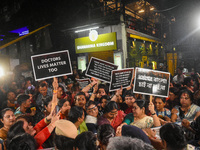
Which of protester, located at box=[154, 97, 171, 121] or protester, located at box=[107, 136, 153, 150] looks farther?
protester, located at box=[154, 97, 171, 121]

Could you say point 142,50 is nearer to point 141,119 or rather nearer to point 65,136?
point 141,119

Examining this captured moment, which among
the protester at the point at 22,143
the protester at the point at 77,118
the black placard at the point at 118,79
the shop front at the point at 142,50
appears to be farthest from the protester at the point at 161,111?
the shop front at the point at 142,50

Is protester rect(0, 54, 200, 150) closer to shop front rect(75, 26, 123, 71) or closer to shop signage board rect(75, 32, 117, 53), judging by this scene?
shop front rect(75, 26, 123, 71)

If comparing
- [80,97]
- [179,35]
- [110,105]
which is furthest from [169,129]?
[179,35]

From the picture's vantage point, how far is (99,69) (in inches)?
211

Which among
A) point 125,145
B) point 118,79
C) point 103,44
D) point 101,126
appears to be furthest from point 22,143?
point 103,44

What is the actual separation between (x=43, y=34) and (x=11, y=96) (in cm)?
820

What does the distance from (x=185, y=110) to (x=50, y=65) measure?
3679 millimetres

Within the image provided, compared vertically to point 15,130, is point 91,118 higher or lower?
lower

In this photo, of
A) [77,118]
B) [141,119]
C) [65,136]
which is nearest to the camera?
[65,136]

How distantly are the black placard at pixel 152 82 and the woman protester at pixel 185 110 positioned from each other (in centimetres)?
48

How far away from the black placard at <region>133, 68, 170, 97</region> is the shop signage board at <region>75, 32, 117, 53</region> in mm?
6938

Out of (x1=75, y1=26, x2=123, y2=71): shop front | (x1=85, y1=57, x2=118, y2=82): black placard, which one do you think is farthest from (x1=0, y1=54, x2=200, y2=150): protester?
(x1=75, y1=26, x2=123, y2=71): shop front

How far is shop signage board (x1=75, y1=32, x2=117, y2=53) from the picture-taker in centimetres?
1138
